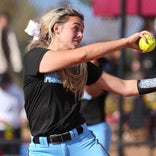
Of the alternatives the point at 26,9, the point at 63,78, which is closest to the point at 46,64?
the point at 63,78

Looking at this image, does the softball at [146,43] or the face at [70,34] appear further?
the face at [70,34]

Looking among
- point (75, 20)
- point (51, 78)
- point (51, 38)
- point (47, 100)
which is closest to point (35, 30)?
point (51, 38)

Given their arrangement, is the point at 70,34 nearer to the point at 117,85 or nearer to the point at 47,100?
the point at 47,100

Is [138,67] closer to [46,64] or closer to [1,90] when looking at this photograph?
[1,90]

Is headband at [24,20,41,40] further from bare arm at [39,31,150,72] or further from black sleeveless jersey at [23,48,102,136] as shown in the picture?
bare arm at [39,31,150,72]

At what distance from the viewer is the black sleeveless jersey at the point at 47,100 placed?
512 cm

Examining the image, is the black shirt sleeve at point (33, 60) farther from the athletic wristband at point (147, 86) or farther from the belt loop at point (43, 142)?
the athletic wristband at point (147, 86)

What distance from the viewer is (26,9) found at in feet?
38.8

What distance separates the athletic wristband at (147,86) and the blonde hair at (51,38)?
1.68 feet

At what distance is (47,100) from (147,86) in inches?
33.0

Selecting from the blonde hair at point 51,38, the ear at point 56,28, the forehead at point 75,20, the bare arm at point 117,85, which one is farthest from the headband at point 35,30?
the bare arm at point 117,85

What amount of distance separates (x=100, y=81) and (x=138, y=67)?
4852mm

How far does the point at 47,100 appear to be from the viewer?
5.13m

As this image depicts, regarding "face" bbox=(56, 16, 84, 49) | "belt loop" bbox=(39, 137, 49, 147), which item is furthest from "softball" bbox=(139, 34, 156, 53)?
"belt loop" bbox=(39, 137, 49, 147)
